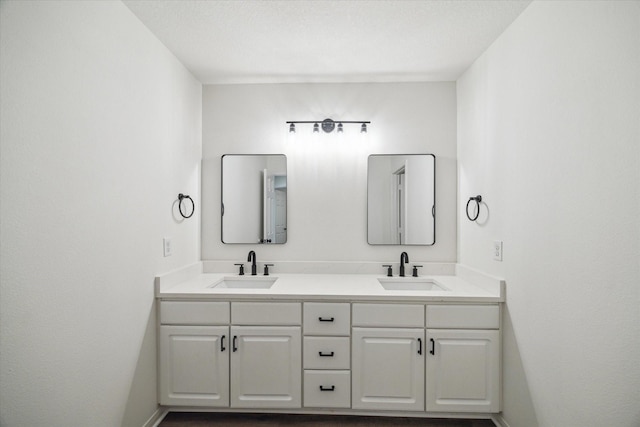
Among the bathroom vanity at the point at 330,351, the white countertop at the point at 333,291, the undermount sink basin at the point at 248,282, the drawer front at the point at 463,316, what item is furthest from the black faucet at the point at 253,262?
the drawer front at the point at 463,316

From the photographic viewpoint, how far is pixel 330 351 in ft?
6.71

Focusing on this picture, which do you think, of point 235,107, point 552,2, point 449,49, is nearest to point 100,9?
point 235,107

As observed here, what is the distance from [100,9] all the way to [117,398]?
77.3 inches

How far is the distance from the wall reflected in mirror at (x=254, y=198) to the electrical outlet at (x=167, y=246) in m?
0.54

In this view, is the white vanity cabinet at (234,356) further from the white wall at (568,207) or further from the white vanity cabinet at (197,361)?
the white wall at (568,207)

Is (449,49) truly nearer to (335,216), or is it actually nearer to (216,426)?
(335,216)

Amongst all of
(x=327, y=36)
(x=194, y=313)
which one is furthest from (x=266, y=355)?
(x=327, y=36)

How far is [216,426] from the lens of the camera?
202 cm

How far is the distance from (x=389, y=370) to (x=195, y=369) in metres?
1.25

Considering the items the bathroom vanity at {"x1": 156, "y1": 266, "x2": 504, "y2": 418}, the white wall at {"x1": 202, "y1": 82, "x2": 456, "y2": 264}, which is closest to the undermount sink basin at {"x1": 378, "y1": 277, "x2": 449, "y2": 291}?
the white wall at {"x1": 202, "y1": 82, "x2": 456, "y2": 264}

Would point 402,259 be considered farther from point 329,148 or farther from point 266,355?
point 266,355

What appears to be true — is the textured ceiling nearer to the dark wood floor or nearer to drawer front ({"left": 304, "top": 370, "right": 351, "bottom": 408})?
drawer front ({"left": 304, "top": 370, "right": 351, "bottom": 408})

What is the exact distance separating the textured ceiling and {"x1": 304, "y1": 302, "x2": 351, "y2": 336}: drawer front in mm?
1719

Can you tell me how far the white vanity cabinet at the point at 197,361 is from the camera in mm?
2047
